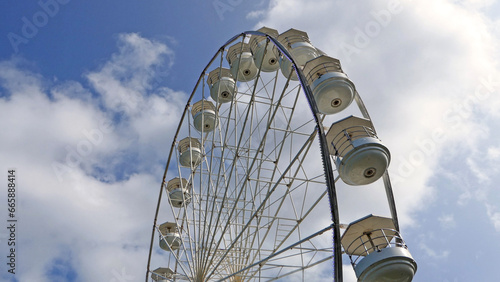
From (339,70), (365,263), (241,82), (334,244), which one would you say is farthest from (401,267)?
(241,82)

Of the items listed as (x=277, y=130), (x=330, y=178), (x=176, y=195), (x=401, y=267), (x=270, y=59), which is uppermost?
(x=270, y=59)

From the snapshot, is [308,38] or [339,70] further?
[308,38]

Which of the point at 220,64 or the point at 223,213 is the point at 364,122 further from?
the point at 220,64

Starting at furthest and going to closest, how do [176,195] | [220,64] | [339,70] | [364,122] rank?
[176,195]
[220,64]
[339,70]
[364,122]

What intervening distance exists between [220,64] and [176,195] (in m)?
6.67

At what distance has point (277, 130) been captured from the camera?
46.4 feet

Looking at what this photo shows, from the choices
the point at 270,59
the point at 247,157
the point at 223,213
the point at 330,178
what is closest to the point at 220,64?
the point at 270,59

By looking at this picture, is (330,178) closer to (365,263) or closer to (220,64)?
(365,263)

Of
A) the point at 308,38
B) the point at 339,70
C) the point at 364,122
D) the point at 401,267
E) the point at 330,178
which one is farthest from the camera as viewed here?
the point at 308,38

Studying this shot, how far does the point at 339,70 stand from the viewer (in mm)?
12367

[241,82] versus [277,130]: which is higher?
[241,82]

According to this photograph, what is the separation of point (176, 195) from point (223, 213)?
5.04m

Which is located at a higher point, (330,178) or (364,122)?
(364,122)

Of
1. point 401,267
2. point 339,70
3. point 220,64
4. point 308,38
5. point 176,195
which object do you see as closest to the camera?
point 401,267
